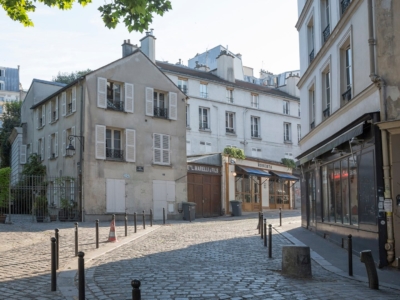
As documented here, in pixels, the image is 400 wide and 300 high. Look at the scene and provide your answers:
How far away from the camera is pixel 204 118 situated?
38.4 metres

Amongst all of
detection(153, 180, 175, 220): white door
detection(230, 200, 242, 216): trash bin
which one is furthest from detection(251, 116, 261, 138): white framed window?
detection(153, 180, 175, 220): white door

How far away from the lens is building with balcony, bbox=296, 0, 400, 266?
9.78 m

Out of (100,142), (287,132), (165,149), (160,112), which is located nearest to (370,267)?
(100,142)

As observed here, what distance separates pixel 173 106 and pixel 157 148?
2787 mm

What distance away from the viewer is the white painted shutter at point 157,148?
2766 cm

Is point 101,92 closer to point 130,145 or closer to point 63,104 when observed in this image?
point 130,145

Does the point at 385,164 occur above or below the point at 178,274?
above

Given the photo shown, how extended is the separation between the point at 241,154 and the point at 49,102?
1289cm

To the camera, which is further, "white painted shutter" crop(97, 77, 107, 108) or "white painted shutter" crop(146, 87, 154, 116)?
"white painted shutter" crop(146, 87, 154, 116)

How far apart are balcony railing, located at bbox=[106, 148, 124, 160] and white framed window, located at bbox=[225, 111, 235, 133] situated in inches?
588

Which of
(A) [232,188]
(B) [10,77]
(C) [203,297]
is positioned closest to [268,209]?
(A) [232,188]

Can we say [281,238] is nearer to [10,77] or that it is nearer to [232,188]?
[232,188]

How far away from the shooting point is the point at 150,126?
90.5ft

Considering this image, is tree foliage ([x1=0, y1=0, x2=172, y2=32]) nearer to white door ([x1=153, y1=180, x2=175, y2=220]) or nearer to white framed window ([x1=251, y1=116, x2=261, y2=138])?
white door ([x1=153, y1=180, x2=175, y2=220])
